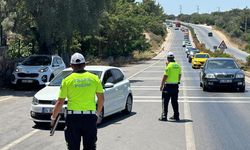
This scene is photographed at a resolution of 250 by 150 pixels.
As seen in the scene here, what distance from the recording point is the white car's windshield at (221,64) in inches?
974

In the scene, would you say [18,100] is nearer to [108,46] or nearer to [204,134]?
[204,134]

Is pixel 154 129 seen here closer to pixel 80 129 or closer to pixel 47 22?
pixel 80 129

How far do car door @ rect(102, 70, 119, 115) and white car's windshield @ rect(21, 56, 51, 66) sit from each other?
11237mm

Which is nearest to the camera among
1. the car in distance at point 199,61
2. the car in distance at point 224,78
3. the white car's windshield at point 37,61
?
the car in distance at point 224,78

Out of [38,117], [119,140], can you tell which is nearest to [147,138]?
[119,140]

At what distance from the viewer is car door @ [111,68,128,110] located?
48.0 feet

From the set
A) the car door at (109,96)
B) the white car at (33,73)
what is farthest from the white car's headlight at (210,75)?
the car door at (109,96)

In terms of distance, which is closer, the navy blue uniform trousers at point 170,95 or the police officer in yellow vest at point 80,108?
the police officer in yellow vest at point 80,108

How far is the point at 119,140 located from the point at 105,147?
2.56 feet

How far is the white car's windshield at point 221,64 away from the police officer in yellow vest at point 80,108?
18312 millimetres

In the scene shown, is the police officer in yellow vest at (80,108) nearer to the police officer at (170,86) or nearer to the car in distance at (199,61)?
the police officer at (170,86)

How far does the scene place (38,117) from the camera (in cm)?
1263

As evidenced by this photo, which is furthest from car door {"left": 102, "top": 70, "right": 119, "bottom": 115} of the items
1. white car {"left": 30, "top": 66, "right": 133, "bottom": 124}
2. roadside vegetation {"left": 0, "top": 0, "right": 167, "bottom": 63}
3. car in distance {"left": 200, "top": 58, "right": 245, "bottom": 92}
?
roadside vegetation {"left": 0, "top": 0, "right": 167, "bottom": 63}

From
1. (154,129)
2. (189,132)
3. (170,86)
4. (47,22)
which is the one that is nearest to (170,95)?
(170,86)
